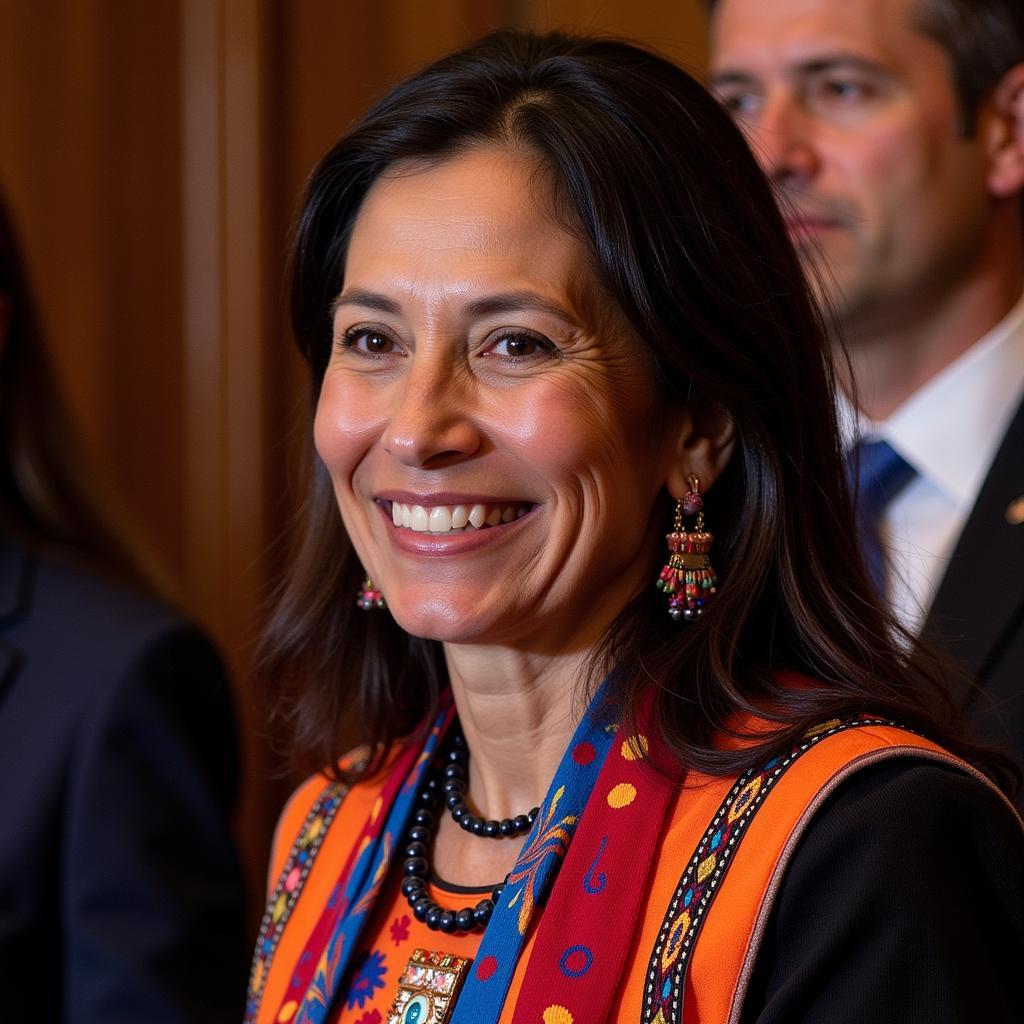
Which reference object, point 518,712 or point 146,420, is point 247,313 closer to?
point 146,420

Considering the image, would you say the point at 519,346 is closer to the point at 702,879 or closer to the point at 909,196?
the point at 702,879

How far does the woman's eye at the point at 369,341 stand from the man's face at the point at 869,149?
1.00 metres

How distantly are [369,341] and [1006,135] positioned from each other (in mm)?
1355

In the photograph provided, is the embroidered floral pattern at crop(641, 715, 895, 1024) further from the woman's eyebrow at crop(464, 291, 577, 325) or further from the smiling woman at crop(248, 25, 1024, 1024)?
the woman's eyebrow at crop(464, 291, 577, 325)

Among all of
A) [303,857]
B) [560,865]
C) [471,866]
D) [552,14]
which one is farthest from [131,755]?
[552,14]

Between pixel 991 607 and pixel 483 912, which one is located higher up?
pixel 991 607

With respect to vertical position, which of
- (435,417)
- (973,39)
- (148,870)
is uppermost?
(973,39)

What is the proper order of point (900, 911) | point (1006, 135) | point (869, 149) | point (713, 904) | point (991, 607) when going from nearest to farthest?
1. point (900, 911)
2. point (713, 904)
3. point (991, 607)
4. point (869, 149)
5. point (1006, 135)

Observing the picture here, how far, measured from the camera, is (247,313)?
3246 mm

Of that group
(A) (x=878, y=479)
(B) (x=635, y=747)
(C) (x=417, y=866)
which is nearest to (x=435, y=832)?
(C) (x=417, y=866)

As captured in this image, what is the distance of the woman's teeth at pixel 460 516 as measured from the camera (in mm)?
1395

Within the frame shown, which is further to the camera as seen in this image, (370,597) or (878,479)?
(878,479)

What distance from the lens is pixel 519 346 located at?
4.50ft

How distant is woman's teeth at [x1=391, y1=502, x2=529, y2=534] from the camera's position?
54.9 inches
